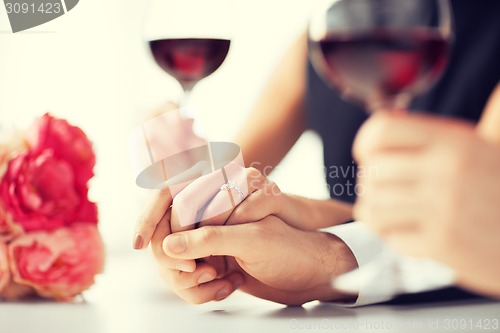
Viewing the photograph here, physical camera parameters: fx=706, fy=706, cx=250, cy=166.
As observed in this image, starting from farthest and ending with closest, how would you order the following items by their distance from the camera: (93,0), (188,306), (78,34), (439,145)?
(93,0)
(78,34)
(188,306)
(439,145)

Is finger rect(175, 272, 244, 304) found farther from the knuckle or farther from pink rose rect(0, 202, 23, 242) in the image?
pink rose rect(0, 202, 23, 242)

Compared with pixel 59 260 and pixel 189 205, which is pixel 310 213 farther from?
pixel 59 260

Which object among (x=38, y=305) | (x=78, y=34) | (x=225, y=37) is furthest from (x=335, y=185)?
(x=78, y=34)

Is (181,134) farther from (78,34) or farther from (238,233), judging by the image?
(78,34)

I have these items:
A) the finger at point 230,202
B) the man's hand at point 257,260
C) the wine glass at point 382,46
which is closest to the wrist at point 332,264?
the man's hand at point 257,260

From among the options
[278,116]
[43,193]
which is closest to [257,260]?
[43,193]

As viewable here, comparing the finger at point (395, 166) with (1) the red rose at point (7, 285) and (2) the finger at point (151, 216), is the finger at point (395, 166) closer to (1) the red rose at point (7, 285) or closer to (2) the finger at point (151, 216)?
(2) the finger at point (151, 216)
